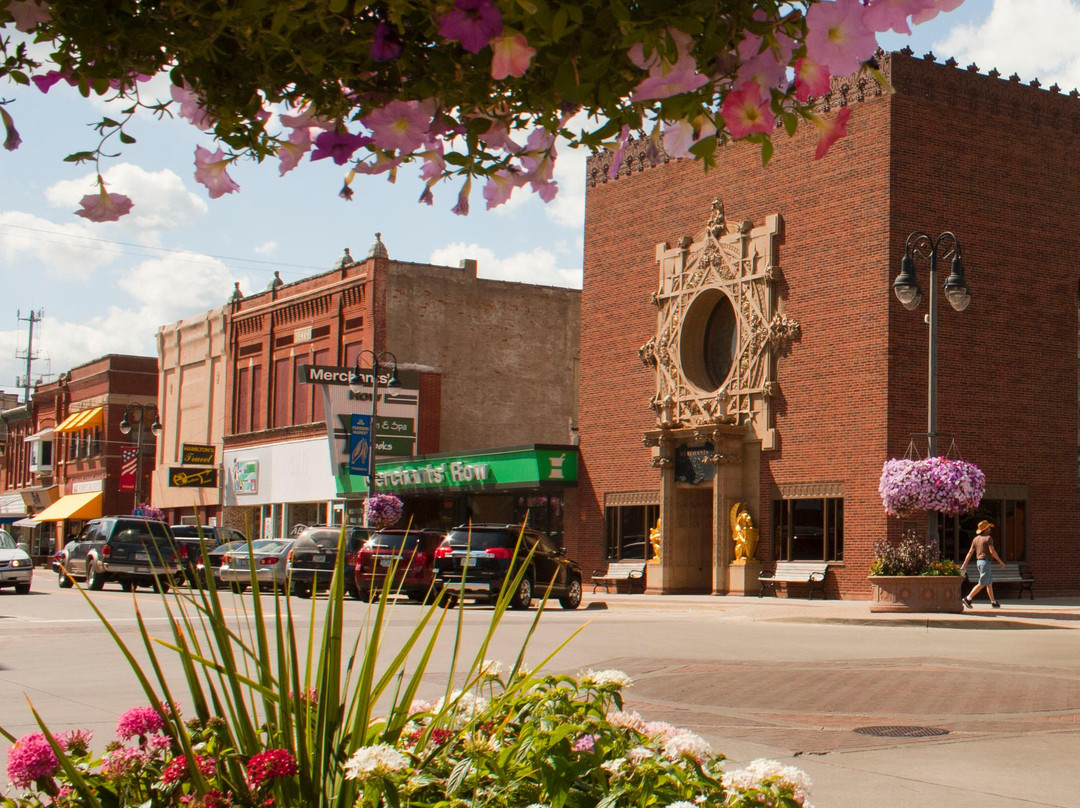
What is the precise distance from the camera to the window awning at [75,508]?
228ft

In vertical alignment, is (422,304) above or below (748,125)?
above

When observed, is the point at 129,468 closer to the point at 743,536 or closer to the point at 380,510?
the point at 380,510

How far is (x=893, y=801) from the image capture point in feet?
24.1

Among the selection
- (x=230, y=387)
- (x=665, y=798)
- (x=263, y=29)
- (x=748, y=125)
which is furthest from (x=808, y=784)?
(x=230, y=387)

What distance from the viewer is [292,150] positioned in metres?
3.53

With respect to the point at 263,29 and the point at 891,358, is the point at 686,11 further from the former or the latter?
the point at 891,358

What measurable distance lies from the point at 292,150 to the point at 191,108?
275mm

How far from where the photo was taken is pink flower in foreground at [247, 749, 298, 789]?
338 cm

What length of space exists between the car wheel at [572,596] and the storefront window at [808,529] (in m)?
5.91

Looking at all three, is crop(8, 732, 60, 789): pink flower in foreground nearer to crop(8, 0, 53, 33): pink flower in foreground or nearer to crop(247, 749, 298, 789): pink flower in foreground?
crop(247, 749, 298, 789): pink flower in foreground

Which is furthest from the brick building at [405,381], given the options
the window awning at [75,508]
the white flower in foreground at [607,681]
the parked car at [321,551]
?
the white flower in foreground at [607,681]

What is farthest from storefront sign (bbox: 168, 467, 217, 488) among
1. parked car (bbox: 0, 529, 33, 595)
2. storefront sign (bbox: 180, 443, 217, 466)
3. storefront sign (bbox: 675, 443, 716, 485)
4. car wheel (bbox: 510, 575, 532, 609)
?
car wheel (bbox: 510, 575, 532, 609)

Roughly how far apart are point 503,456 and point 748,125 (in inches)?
1459

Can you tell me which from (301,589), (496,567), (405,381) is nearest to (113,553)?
(301,589)
